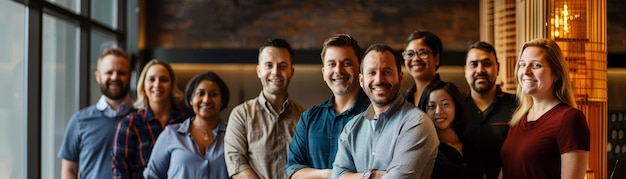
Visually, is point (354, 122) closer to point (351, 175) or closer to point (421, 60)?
point (351, 175)

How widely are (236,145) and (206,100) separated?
0.50 metres

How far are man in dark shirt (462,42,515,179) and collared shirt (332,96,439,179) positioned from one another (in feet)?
1.27

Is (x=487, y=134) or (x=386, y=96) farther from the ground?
Result: (x=386, y=96)

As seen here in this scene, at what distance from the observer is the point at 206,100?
4.93 meters

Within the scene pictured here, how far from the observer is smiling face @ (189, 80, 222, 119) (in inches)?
194

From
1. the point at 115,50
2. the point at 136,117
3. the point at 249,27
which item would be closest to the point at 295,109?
the point at 136,117

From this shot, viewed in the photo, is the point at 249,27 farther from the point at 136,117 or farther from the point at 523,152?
the point at 523,152

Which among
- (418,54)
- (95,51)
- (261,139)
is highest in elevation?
(95,51)

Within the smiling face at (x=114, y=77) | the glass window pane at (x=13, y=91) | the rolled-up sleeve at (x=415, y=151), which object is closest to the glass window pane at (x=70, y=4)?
the glass window pane at (x=13, y=91)

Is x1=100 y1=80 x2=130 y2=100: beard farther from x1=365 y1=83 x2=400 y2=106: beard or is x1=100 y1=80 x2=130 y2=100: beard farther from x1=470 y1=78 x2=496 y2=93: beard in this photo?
x1=365 y1=83 x2=400 y2=106: beard

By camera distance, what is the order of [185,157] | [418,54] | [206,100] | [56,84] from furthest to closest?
[56,84], [206,100], [185,157], [418,54]

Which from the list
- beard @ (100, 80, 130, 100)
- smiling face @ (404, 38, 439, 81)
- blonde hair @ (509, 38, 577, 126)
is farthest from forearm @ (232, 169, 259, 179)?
beard @ (100, 80, 130, 100)

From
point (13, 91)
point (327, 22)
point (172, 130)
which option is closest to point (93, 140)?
point (13, 91)

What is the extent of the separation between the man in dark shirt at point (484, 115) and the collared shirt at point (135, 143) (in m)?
1.81
